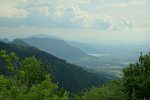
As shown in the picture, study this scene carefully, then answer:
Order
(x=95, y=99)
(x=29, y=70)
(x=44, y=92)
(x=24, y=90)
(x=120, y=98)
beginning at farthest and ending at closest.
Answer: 1. (x=95, y=99)
2. (x=120, y=98)
3. (x=29, y=70)
4. (x=24, y=90)
5. (x=44, y=92)

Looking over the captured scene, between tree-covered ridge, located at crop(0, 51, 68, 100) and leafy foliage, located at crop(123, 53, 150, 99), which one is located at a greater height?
tree-covered ridge, located at crop(0, 51, 68, 100)

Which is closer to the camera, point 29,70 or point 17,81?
point 17,81

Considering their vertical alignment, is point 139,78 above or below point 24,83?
below

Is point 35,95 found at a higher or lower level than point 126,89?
higher

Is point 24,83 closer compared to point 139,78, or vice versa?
point 24,83

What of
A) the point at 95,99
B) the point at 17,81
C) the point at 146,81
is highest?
the point at 17,81

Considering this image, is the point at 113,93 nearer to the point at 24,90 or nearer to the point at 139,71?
the point at 139,71

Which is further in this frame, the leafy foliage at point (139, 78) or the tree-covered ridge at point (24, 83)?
the leafy foliage at point (139, 78)

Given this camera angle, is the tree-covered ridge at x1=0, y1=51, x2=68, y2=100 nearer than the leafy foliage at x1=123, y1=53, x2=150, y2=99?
Yes

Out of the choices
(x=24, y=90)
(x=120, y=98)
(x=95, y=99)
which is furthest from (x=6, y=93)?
(x=95, y=99)

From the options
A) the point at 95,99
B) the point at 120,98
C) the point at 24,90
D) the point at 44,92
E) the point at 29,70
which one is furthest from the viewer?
the point at 95,99

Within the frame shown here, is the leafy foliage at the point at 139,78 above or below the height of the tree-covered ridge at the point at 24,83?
below
